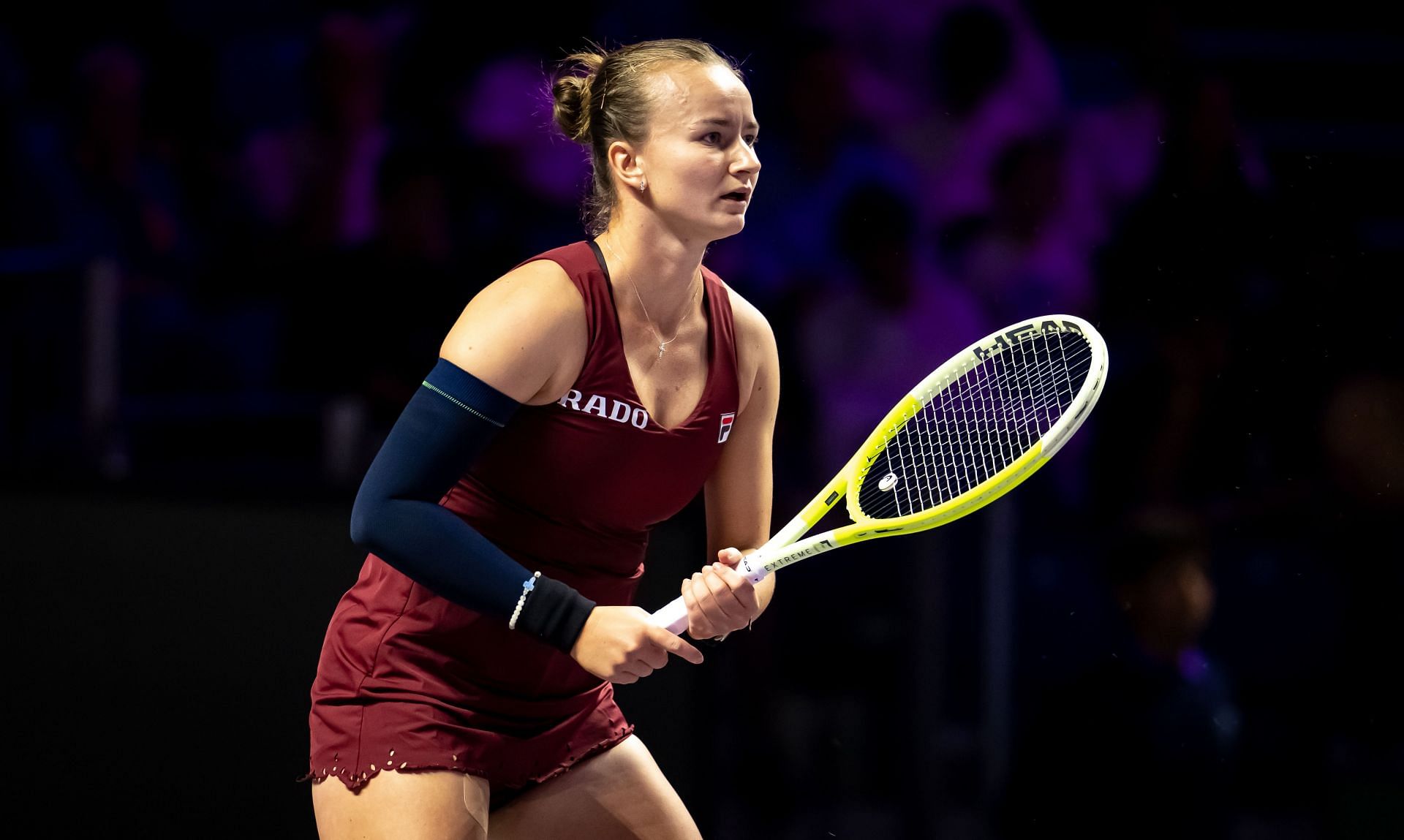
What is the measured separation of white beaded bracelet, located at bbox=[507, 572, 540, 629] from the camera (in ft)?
5.90

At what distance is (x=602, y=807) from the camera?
6.76ft

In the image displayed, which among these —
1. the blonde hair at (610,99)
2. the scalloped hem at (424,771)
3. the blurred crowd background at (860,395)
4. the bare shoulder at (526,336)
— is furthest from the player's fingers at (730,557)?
the blurred crowd background at (860,395)

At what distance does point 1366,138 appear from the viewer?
403 cm

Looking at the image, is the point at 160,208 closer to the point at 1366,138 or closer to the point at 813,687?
Answer: the point at 813,687

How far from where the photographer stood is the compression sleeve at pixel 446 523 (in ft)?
5.84

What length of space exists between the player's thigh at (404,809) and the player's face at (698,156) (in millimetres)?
723

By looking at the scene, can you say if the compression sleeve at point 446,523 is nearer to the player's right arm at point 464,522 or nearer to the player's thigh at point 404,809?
the player's right arm at point 464,522

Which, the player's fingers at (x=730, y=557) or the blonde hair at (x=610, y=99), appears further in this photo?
the blonde hair at (x=610, y=99)

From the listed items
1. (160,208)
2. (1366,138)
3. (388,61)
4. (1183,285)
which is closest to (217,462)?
(160,208)

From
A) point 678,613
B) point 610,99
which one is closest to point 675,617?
point 678,613

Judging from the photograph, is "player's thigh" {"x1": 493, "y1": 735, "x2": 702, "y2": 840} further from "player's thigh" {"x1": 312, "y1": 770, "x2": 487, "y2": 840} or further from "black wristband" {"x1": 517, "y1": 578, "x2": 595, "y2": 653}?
"black wristband" {"x1": 517, "y1": 578, "x2": 595, "y2": 653}

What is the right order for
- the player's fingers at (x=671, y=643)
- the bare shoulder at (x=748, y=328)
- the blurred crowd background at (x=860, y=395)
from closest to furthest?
the player's fingers at (x=671, y=643), the bare shoulder at (x=748, y=328), the blurred crowd background at (x=860, y=395)

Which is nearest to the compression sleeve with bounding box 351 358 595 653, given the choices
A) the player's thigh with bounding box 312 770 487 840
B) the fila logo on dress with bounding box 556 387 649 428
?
the fila logo on dress with bounding box 556 387 649 428

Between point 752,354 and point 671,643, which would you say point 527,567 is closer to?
point 671,643
